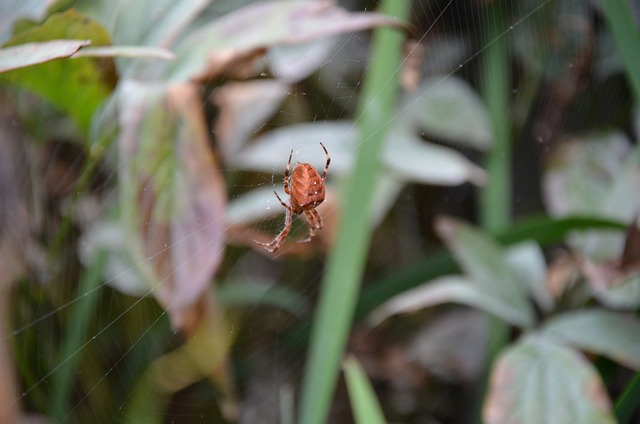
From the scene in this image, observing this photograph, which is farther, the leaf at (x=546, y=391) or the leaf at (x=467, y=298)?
the leaf at (x=467, y=298)

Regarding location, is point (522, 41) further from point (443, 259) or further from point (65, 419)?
point (65, 419)

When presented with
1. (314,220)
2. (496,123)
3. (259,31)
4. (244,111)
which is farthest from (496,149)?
(259,31)

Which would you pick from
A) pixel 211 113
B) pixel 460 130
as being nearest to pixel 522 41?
pixel 460 130

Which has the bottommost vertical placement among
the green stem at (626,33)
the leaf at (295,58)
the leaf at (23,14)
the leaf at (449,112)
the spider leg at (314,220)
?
the spider leg at (314,220)

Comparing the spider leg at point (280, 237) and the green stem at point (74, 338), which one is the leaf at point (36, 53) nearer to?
the green stem at point (74, 338)

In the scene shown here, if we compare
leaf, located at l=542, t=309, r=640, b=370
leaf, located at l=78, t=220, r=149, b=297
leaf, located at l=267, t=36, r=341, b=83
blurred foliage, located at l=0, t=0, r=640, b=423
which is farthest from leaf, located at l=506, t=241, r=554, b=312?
leaf, located at l=78, t=220, r=149, b=297

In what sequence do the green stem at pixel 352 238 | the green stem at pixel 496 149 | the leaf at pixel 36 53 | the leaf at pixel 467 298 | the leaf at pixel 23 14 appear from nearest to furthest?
1. the leaf at pixel 36 53
2. the leaf at pixel 23 14
3. the green stem at pixel 352 238
4. the leaf at pixel 467 298
5. the green stem at pixel 496 149

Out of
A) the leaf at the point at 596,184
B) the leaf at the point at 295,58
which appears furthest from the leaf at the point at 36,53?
the leaf at the point at 596,184

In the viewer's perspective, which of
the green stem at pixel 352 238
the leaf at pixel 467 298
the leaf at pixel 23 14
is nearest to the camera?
the leaf at pixel 23 14

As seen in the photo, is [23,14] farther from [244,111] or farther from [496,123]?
[496,123]

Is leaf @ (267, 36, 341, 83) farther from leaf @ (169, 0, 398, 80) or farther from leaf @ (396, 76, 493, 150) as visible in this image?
leaf @ (396, 76, 493, 150)
